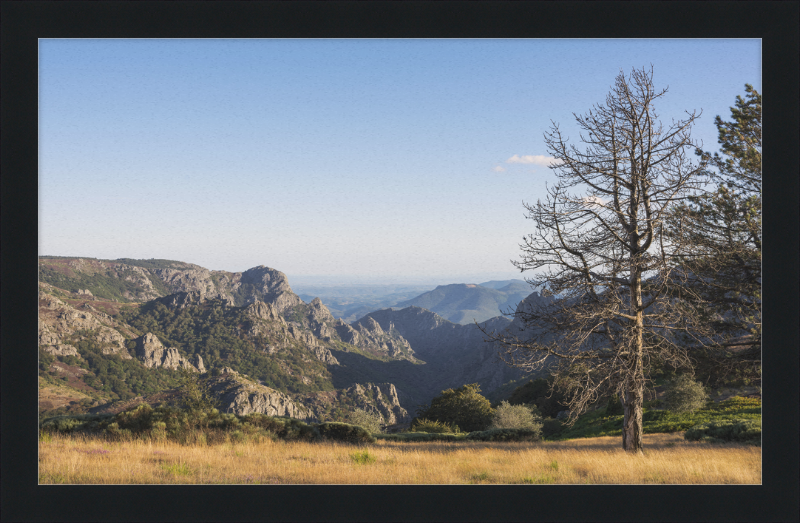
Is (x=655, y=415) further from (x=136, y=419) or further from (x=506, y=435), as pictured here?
(x=136, y=419)

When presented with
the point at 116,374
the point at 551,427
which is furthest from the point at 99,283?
the point at 551,427

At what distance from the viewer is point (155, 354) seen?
12281cm

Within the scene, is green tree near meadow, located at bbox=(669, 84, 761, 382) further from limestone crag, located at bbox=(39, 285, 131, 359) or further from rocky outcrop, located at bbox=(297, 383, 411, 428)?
rocky outcrop, located at bbox=(297, 383, 411, 428)

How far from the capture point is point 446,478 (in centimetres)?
826

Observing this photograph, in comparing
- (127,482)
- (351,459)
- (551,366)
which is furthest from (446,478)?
(127,482)

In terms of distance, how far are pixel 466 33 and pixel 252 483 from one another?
990 cm

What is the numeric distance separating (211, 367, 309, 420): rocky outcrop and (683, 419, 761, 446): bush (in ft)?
238

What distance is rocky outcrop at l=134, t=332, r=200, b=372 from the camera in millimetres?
118981

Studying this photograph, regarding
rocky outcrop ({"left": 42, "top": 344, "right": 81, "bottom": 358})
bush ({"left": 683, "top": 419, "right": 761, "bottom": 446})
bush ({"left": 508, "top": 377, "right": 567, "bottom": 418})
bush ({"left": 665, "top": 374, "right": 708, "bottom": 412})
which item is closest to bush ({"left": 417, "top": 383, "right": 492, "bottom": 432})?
bush ({"left": 508, "top": 377, "right": 567, "bottom": 418})

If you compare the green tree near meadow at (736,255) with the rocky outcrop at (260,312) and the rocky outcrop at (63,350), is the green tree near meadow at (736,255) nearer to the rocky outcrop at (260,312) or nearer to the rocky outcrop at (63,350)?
the rocky outcrop at (63,350)

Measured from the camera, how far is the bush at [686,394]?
66.7 ft

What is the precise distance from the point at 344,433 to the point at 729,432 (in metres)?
12.6

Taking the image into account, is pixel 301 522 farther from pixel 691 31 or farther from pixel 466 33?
pixel 691 31

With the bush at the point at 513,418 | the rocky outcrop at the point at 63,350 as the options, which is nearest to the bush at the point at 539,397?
the bush at the point at 513,418
